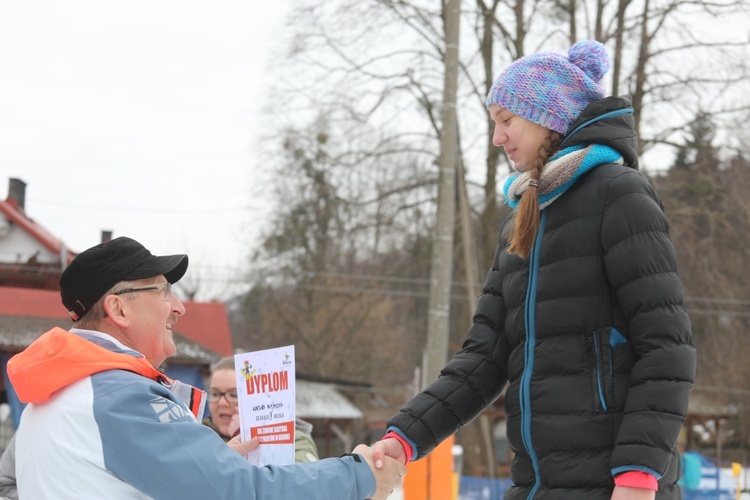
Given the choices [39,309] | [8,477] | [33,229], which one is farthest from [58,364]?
[33,229]

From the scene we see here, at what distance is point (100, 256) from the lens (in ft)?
8.66

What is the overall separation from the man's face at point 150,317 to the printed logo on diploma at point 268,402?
0.79ft

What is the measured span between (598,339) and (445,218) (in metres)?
8.00

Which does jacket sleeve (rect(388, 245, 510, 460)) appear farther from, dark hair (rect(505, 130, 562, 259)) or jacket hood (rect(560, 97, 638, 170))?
jacket hood (rect(560, 97, 638, 170))

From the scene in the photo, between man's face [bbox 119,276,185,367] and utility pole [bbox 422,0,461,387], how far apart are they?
24.5 feet

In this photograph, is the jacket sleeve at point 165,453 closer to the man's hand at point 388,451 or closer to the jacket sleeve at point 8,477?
the man's hand at point 388,451

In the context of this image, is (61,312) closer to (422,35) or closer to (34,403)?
(422,35)

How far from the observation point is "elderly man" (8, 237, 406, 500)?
2.29 meters

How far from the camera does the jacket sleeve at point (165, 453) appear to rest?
7.46 ft

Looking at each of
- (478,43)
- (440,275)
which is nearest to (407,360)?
(478,43)

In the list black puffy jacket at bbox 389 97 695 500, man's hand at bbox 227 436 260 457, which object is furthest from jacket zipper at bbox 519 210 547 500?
man's hand at bbox 227 436 260 457

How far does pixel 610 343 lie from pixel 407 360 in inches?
1445

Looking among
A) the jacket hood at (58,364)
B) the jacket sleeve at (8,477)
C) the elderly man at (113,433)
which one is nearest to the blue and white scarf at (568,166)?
the elderly man at (113,433)

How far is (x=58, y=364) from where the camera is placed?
236 cm
